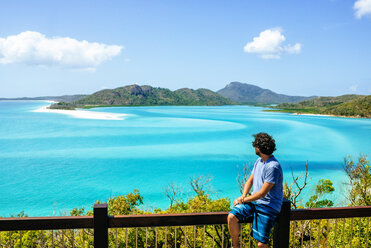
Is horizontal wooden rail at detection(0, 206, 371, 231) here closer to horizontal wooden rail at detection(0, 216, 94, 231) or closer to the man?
horizontal wooden rail at detection(0, 216, 94, 231)

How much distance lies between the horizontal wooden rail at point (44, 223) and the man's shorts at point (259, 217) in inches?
46.3

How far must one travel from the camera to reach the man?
95.1 inches

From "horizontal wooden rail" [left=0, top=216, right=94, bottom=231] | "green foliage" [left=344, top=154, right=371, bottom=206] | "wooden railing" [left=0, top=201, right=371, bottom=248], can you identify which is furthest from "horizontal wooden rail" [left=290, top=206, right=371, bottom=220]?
"green foliage" [left=344, top=154, right=371, bottom=206]

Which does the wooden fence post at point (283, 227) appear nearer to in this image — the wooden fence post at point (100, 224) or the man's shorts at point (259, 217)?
the man's shorts at point (259, 217)

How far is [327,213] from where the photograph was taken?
2.69 m

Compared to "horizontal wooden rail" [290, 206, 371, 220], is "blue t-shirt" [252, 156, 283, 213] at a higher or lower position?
higher

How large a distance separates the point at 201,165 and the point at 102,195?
12.7 m

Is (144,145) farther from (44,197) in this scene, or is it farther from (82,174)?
(44,197)

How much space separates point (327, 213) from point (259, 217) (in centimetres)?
66

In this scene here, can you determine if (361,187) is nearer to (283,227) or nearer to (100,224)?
(283,227)

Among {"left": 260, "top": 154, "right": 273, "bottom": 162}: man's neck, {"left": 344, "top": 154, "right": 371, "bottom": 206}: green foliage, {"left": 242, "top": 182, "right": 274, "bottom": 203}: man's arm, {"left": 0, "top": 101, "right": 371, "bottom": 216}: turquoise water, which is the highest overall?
{"left": 260, "top": 154, "right": 273, "bottom": 162}: man's neck

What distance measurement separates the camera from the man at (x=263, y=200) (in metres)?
2.42

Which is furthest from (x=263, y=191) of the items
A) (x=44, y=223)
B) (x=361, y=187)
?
(x=361, y=187)

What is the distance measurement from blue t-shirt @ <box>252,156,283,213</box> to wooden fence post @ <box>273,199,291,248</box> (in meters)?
0.08
